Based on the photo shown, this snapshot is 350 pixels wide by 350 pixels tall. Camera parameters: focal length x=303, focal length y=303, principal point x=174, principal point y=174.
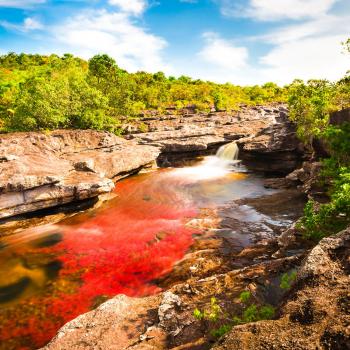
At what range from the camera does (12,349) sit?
388 inches

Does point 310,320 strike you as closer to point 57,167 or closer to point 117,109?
point 57,167

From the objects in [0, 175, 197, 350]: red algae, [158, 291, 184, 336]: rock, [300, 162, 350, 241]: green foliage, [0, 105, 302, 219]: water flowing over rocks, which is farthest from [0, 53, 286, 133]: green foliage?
[300, 162, 350, 241]: green foliage

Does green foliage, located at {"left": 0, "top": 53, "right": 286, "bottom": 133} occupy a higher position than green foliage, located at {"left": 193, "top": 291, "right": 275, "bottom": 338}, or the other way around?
green foliage, located at {"left": 0, "top": 53, "right": 286, "bottom": 133}

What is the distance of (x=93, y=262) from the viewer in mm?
14859

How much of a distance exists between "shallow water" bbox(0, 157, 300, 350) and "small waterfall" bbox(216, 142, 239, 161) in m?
10.2

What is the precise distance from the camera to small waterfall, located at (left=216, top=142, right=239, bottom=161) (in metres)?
36.2

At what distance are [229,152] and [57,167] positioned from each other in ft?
70.6

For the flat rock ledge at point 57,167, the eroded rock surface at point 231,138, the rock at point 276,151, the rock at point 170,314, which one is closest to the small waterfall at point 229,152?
the eroded rock surface at point 231,138

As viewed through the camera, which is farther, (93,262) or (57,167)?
(57,167)

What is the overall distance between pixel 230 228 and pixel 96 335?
36.6ft

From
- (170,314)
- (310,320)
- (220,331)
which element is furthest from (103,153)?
(310,320)

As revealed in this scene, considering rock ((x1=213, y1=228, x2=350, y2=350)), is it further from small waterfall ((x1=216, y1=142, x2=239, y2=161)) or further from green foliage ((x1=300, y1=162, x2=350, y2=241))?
small waterfall ((x1=216, y1=142, x2=239, y2=161))

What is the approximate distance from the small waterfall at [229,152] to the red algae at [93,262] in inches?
587

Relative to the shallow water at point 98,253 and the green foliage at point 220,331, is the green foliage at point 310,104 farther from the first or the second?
the green foliage at point 220,331
